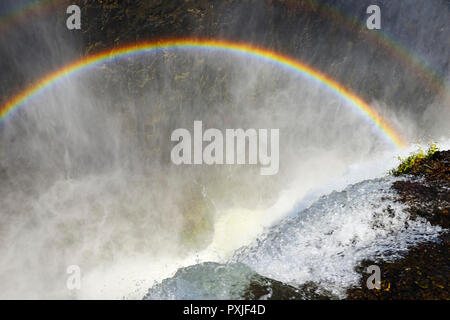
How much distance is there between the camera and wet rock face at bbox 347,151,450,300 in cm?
327

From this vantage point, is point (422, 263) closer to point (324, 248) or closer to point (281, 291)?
point (324, 248)

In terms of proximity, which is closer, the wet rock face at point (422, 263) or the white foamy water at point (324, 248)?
the wet rock face at point (422, 263)

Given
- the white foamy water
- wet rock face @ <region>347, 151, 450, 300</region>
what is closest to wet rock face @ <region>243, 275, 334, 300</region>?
the white foamy water

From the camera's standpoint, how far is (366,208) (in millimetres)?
5332

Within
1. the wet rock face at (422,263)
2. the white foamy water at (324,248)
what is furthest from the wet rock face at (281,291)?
the wet rock face at (422,263)

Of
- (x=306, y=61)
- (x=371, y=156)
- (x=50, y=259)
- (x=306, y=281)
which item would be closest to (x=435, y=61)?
(x=371, y=156)

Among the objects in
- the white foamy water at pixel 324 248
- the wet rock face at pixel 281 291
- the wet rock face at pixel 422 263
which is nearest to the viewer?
the wet rock face at pixel 422 263

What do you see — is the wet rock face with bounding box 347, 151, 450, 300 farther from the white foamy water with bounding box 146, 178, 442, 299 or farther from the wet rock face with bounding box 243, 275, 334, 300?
the wet rock face with bounding box 243, 275, 334, 300

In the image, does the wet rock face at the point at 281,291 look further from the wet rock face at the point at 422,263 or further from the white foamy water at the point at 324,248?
the wet rock face at the point at 422,263

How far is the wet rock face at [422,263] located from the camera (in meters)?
3.27

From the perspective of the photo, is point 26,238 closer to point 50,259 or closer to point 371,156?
point 50,259

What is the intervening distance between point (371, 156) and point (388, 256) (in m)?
9.00

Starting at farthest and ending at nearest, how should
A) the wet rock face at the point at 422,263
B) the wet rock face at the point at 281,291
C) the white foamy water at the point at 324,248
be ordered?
the white foamy water at the point at 324,248, the wet rock face at the point at 281,291, the wet rock face at the point at 422,263

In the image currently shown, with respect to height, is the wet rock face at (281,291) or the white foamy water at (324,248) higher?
the white foamy water at (324,248)
